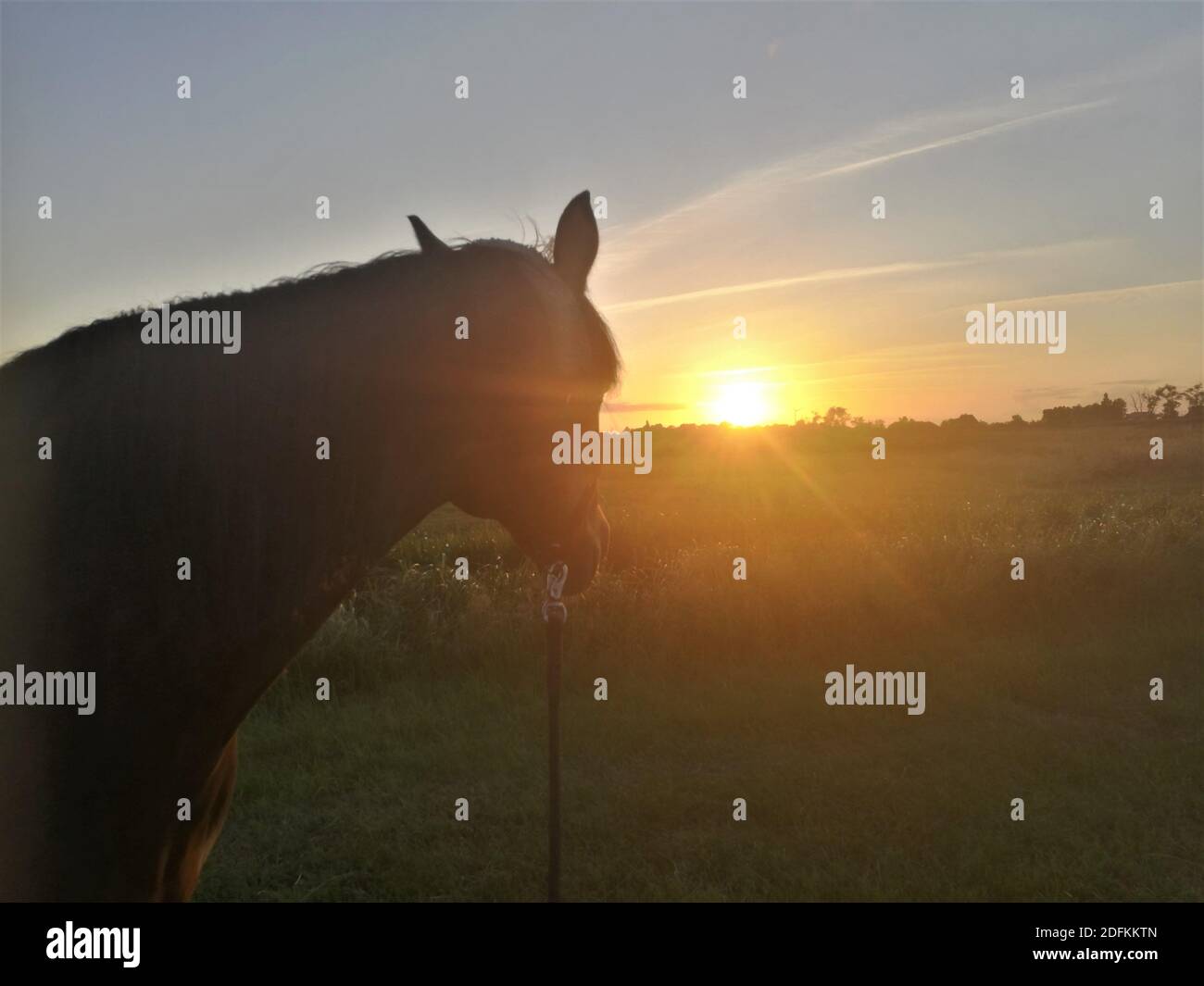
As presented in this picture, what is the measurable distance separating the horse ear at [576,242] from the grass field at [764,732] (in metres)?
2.29

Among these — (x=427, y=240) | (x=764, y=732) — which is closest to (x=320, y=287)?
(x=427, y=240)

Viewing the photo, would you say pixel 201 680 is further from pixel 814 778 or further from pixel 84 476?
pixel 814 778

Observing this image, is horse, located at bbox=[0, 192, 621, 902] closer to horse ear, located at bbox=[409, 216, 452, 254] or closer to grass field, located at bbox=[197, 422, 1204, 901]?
horse ear, located at bbox=[409, 216, 452, 254]

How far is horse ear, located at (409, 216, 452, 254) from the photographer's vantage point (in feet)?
6.53

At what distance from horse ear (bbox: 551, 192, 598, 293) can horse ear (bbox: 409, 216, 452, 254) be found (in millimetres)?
290

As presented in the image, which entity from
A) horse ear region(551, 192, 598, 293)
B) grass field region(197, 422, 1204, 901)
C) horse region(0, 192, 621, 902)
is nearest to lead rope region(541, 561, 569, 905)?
horse region(0, 192, 621, 902)

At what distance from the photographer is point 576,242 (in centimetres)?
211

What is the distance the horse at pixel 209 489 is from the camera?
1.69 metres

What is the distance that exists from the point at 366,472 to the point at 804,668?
590 centimetres

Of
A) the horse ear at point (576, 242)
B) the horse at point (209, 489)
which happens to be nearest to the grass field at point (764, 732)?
the horse ear at point (576, 242)

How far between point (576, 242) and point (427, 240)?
376 millimetres

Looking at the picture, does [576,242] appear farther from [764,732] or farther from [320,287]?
[764,732]

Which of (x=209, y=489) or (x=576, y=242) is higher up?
(x=576, y=242)

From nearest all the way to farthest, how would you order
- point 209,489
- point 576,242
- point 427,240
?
1. point 209,489
2. point 427,240
3. point 576,242
